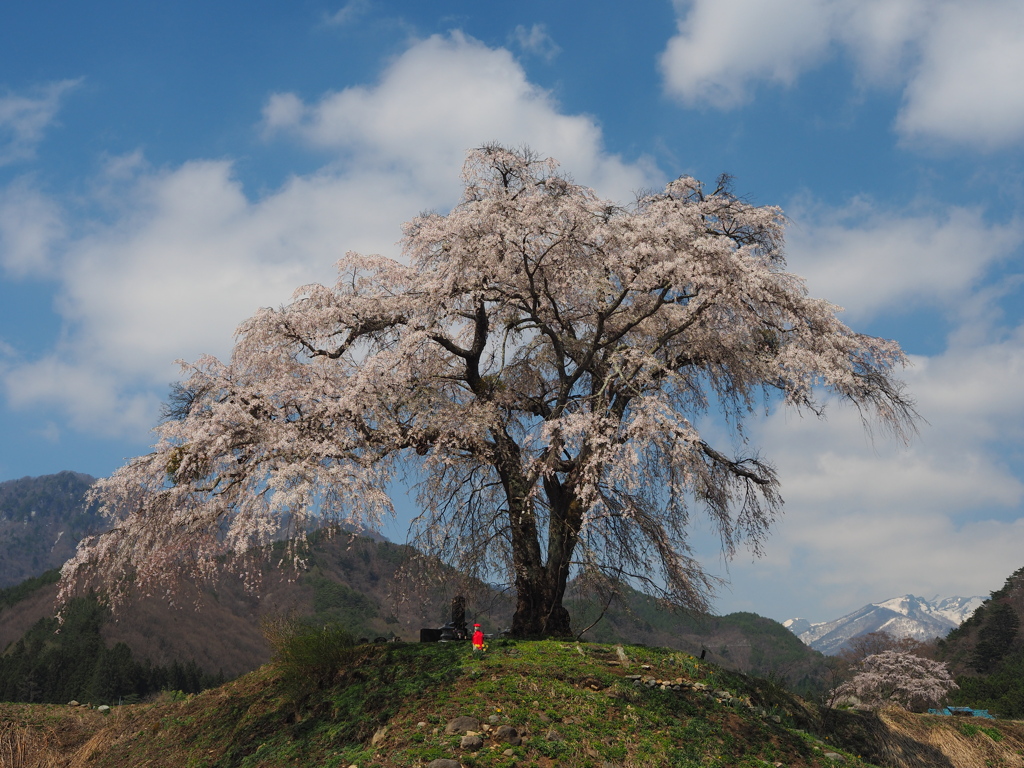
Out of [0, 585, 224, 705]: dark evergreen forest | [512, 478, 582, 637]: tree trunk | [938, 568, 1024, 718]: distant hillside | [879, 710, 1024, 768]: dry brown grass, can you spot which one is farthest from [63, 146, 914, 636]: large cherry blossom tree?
[0, 585, 224, 705]: dark evergreen forest

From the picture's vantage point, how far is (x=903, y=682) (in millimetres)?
40688

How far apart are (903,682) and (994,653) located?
13071 mm

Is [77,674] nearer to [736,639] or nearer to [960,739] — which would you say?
[960,739]

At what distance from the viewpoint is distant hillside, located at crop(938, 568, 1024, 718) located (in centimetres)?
3730

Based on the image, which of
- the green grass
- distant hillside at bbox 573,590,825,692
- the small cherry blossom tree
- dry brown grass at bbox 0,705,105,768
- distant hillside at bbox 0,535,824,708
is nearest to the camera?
the green grass

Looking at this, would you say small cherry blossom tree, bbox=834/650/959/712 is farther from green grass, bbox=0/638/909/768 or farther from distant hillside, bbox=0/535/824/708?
green grass, bbox=0/638/909/768

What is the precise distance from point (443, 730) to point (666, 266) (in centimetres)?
951

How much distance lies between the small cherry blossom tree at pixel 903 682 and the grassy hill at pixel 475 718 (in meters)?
27.4

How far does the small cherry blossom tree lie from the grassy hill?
27438 mm

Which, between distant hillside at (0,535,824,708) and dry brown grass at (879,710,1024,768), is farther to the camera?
distant hillside at (0,535,824,708)

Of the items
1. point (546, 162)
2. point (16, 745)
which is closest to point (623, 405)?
point (546, 162)

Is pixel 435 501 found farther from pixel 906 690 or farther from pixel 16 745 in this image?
pixel 906 690

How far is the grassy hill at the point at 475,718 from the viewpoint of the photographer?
9.67m

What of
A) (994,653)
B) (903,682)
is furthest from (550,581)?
(994,653)
